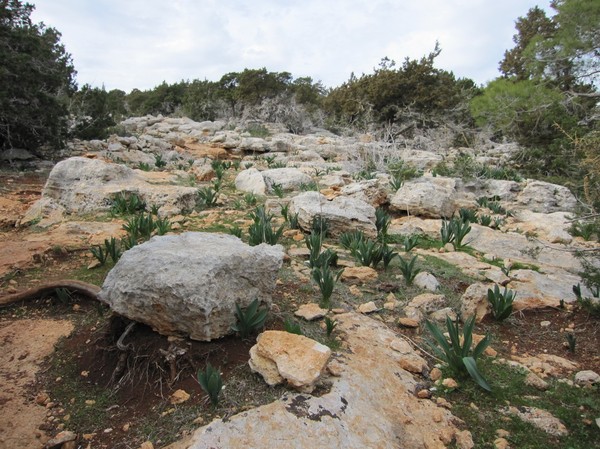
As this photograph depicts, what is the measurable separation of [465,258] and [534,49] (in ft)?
36.3

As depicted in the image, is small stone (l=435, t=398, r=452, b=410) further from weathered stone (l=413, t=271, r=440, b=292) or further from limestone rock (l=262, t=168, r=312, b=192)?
limestone rock (l=262, t=168, r=312, b=192)

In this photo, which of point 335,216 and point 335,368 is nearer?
point 335,368

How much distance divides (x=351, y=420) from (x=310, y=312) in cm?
113

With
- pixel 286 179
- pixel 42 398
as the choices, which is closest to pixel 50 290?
pixel 42 398

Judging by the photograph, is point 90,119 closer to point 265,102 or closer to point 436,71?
point 265,102

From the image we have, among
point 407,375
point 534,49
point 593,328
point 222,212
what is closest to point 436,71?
point 534,49

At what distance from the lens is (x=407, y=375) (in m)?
2.63

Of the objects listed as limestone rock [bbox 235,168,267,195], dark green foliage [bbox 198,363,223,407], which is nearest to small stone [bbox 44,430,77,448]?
dark green foliage [bbox 198,363,223,407]

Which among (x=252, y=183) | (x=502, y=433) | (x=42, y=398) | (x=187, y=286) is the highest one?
(x=187, y=286)

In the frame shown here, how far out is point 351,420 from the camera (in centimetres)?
209

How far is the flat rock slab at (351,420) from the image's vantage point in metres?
1.92

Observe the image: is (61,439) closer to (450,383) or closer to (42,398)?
(42,398)

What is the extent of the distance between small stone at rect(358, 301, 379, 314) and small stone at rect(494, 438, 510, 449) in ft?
4.69

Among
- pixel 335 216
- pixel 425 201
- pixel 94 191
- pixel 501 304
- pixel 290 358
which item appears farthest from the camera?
pixel 425 201
